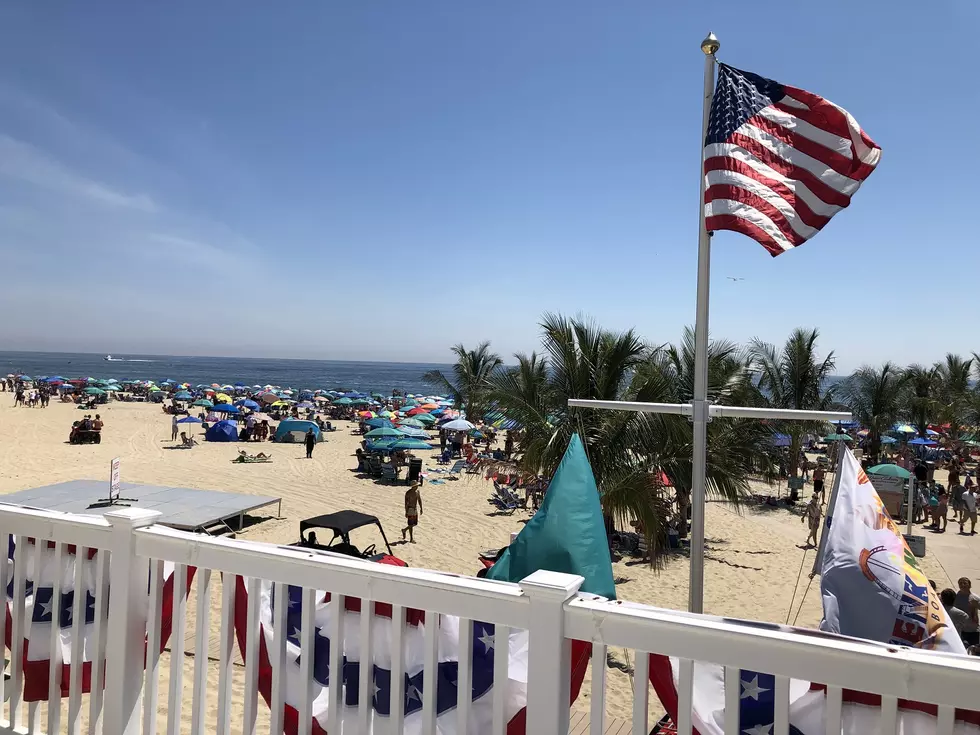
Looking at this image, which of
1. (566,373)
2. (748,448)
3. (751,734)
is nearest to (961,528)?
(748,448)

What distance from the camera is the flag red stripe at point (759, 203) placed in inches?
167

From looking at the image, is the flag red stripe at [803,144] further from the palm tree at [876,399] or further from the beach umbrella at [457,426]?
the palm tree at [876,399]

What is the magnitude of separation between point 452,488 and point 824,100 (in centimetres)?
1625

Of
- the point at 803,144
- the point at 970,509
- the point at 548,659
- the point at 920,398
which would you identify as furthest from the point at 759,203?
the point at 920,398

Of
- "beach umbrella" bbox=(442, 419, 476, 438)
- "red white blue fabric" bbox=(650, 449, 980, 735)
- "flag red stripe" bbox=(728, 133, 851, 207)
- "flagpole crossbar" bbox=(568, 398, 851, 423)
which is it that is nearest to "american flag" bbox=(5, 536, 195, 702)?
"red white blue fabric" bbox=(650, 449, 980, 735)

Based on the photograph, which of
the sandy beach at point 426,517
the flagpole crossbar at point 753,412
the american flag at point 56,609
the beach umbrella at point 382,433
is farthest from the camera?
the beach umbrella at point 382,433

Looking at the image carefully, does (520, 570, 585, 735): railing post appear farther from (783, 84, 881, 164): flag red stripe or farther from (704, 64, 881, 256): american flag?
(783, 84, 881, 164): flag red stripe

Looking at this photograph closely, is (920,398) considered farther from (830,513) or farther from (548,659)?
(548,659)

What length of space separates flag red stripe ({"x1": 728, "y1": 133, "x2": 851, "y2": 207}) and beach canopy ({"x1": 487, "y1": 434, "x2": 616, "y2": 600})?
2.37 meters

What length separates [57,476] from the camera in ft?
55.4

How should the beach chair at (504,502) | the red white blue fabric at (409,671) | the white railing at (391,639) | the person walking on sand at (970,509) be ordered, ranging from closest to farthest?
the white railing at (391,639), the red white blue fabric at (409,671), the person walking on sand at (970,509), the beach chair at (504,502)

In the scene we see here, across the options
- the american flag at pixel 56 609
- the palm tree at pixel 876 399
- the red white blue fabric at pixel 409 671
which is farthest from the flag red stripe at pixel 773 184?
the palm tree at pixel 876 399

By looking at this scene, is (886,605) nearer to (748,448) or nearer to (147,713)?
(147,713)

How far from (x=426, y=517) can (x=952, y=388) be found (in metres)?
27.7
